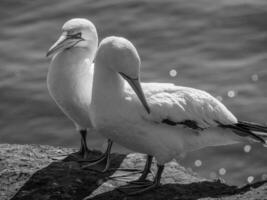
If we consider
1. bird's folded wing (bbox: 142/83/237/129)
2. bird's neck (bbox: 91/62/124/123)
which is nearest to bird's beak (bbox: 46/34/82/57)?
bird's neck (bbox: 91/62/124/123)

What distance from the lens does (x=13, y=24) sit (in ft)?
54.6

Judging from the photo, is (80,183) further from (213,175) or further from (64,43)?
(213,175)

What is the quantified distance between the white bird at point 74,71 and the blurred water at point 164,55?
389 cm

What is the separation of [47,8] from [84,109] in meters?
7.70

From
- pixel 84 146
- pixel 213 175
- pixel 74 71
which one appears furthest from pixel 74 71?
pixel 213 175

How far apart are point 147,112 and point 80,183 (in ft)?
3.60

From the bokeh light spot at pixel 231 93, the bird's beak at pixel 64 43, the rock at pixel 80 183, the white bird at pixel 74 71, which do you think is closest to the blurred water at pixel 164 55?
the bokeh light spot at pixel 231 93

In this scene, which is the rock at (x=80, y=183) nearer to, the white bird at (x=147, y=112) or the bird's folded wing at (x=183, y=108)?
the white bird at (x=147, y=112)

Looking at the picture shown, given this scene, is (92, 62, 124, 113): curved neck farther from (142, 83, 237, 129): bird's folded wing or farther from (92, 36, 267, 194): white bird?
(142, 83, 237, 129): bird's folded wing

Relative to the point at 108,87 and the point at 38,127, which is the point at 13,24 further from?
the point at 108,87

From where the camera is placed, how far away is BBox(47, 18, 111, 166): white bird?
9.74m

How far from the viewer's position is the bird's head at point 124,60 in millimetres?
8812

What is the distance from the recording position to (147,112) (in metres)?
8.97

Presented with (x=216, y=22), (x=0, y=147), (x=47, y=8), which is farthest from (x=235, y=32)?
(x=0, y=147)
